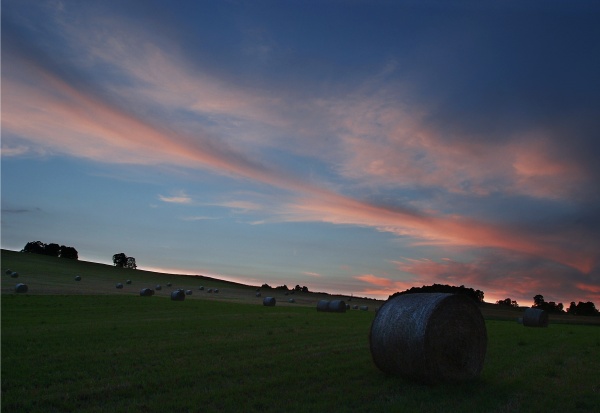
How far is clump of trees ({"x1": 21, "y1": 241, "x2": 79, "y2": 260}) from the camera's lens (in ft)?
482

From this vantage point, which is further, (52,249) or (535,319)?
(52,249)

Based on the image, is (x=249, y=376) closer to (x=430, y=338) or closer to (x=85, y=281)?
(x=430, y=338)

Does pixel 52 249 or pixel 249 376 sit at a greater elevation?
pixel 52 249

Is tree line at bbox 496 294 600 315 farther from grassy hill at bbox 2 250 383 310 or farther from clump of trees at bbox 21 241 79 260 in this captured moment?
clump of trees at bbox 21 241 79 260

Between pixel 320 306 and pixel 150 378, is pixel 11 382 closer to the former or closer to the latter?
pixel 150 378

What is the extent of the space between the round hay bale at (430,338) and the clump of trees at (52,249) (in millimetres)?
150576

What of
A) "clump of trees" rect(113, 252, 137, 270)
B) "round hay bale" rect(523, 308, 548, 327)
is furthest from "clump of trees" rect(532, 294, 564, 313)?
"clump of trees" rect(113, 252, 137, 270)

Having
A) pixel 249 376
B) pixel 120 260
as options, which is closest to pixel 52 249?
pixel 120 260

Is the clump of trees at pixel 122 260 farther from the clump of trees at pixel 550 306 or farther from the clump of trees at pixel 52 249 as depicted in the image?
the clump of trees at pixel 550 306

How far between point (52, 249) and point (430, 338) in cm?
15717

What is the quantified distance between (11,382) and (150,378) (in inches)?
120

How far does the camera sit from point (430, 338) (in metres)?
13.0

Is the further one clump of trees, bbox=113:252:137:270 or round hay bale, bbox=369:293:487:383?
clump of trees, bbox=113:252:137:270

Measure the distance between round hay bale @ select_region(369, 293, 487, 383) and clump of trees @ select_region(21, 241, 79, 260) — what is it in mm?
150576
